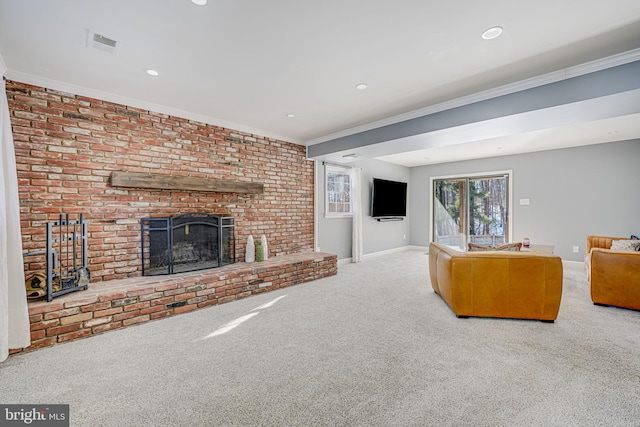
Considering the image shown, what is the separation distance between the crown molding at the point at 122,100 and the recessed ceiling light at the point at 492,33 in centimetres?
331

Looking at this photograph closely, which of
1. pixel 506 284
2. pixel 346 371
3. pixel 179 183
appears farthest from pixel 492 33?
pixel 179 183

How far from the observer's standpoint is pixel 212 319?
2.92 m

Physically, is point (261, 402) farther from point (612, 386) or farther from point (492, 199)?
point (492, 199)

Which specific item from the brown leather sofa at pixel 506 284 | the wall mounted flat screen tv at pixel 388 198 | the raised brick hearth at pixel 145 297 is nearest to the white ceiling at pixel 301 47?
the brown leather sofa at pixel 506 284

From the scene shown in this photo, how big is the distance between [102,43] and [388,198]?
591 cm

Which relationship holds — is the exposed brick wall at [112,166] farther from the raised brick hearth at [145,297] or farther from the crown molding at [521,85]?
the crown molding at [521,85]

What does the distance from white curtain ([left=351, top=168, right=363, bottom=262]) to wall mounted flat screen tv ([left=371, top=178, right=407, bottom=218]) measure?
0.60 m

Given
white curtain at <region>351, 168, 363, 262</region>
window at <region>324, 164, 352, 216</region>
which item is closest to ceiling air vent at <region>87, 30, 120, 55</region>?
window at <region>324, 164, 352, 216</region>

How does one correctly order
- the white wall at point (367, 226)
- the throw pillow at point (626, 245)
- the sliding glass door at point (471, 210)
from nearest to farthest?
the throw pillow at point (626, 245)
the white wall at point (367, 226)
the sliding glass door at point (471, 210)

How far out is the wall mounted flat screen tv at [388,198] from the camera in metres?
6.59

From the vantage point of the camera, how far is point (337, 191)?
19.4ft

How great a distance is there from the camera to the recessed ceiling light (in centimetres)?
203

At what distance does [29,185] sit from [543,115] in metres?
5.22

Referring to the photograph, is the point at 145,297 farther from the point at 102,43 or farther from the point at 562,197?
the point at 562,197
